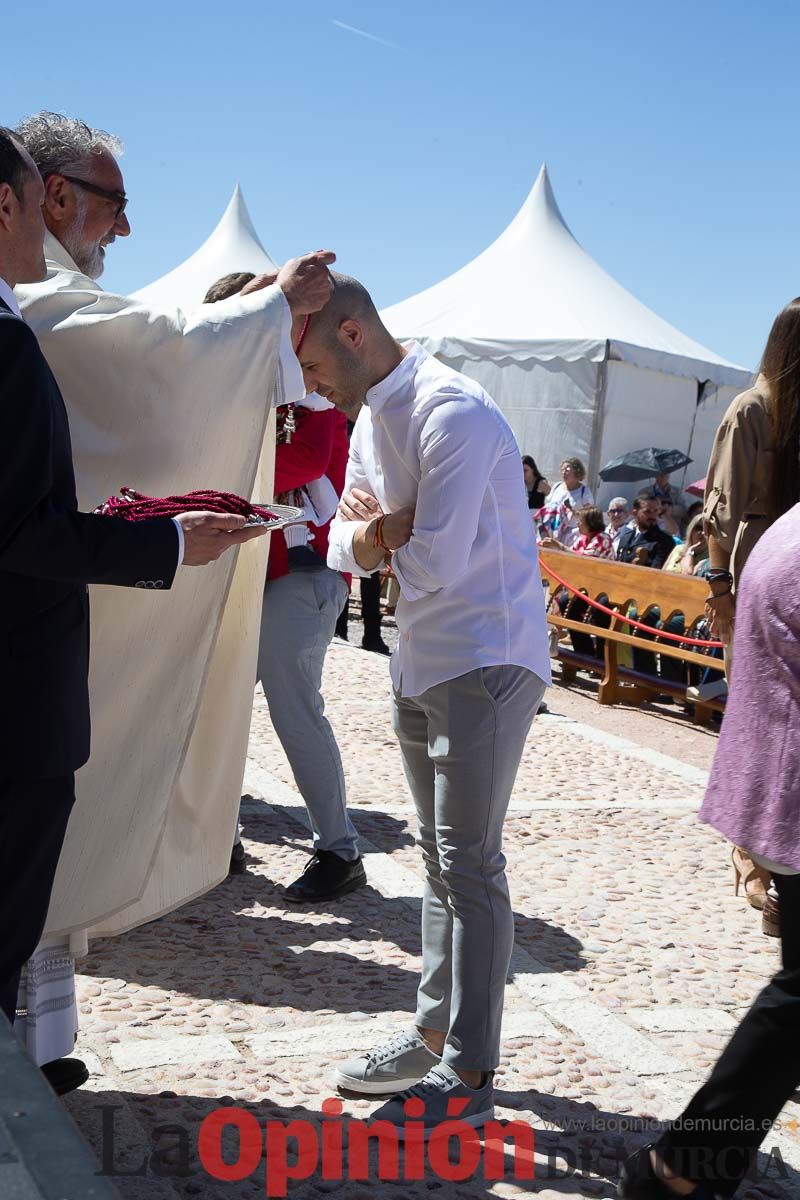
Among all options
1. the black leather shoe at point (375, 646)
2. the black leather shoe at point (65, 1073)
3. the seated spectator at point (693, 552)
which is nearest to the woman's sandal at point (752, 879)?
the black leather shoe at point (65, 1073)

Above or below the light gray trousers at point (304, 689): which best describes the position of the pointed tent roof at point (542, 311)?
above

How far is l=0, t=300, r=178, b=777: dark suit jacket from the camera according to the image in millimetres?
2195

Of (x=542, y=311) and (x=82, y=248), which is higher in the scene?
(x=542, y=311)

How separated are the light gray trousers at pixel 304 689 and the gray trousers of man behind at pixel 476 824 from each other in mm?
1699

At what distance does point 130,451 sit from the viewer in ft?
9.73

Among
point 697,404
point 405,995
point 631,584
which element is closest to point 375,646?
point 631,584

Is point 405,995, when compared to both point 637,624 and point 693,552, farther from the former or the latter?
point 693,552

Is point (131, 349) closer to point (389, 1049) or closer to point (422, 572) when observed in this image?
point (422, 572)

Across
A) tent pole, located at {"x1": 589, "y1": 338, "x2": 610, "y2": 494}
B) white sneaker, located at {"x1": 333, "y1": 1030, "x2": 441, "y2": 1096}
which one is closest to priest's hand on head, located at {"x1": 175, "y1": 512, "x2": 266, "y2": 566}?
white sneaker, located at {"x1": 333, "y1": 1030, "x2": 441, "y2": 1096}

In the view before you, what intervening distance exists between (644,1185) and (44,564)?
69.4 inches

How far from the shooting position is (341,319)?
2.92m

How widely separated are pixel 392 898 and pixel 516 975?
0.79 meters

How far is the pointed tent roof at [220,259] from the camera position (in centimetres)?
2253

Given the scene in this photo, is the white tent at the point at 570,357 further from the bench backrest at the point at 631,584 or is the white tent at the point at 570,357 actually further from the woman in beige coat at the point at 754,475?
the woman in beige coat at the point at 754,475
